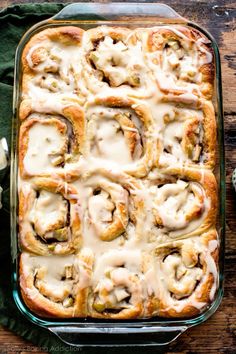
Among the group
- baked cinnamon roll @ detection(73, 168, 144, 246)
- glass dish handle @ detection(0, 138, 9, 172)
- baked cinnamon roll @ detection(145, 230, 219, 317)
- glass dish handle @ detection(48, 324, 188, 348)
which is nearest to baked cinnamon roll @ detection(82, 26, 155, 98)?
baked cinnamon roll @ detection(73, 168, 144, 246)

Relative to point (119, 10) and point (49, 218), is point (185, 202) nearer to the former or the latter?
point (49, 218)

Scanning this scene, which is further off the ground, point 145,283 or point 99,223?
point 99,223

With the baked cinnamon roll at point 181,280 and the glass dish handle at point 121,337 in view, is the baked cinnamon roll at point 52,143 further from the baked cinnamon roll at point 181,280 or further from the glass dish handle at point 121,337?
the glass dish handle at point 121,337

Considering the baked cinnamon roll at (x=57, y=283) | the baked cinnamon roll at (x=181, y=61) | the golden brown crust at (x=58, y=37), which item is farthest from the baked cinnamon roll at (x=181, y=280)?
the golden brown crust at (x=58, y=37)

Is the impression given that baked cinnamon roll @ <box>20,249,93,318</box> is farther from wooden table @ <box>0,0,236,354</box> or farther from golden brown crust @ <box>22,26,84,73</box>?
golden brown crust @ <box>22,26,84,73</box>

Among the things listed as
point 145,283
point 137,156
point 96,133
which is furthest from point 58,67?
point 145,283

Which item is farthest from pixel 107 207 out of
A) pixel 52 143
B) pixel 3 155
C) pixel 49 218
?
pixel 3 155

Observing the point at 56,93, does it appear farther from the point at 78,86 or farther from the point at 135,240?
the point at 135,240
